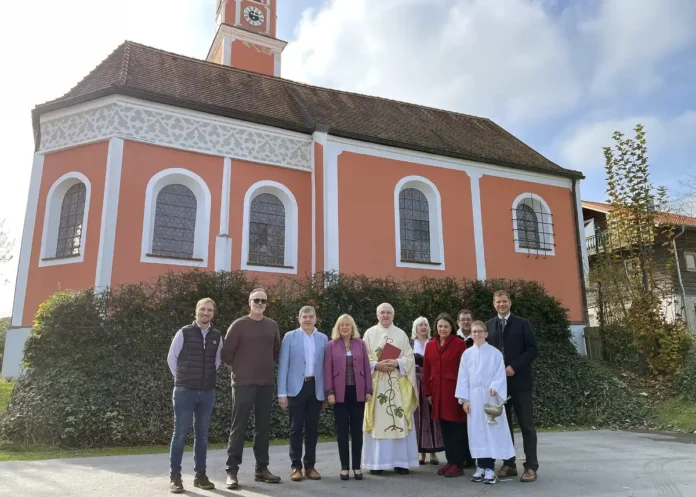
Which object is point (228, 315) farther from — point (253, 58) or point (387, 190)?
point (253, 58)

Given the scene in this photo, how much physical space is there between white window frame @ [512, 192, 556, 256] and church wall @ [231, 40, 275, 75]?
14.4 m

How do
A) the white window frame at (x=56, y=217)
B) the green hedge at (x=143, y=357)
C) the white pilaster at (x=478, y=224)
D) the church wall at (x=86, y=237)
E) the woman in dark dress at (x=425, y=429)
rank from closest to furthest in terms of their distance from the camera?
the woman in dark dress at (x=425, y=429) → the green hedge at (x=143, y=357) → the church wall at (x=86, y=237) → the white window frame at (x=56, y=217) → the white pilaster at (x=478, y=224)

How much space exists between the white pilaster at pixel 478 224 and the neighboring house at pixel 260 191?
0.13 feet

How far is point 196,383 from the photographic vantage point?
5289 mm

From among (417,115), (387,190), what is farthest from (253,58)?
(387,190)

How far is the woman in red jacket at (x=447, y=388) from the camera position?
5.75 metres

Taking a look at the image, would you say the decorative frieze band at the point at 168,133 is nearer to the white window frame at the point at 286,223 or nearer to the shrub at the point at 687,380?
the white window frame at the point at 286,223

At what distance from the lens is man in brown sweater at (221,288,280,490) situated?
5.46 m

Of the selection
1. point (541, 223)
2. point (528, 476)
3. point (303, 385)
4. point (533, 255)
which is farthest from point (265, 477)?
point (541, 223)

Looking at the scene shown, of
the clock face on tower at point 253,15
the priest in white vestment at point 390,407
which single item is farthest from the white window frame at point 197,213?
the clock face on tower at point 253,15

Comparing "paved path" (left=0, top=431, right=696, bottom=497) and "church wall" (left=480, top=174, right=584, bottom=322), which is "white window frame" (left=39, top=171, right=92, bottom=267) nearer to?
"paved path" (left=0, top=431, right=696, bottom=497)

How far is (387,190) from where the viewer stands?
15508mm

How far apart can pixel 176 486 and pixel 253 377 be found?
4.10 feet

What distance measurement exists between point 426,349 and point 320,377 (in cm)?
132
